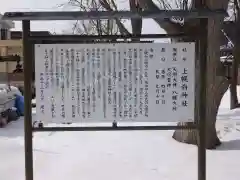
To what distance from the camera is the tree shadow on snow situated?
7.63 m

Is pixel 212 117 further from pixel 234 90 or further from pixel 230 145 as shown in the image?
pixel 234 90

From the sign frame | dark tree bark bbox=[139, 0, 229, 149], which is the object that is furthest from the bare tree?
the sign frame

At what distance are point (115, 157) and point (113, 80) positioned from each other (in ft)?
9.35

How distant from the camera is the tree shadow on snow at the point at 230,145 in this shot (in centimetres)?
763

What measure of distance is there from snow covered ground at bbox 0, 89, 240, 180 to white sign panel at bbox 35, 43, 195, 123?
5.29 ft

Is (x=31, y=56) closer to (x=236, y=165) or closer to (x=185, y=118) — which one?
(x=185, y=118)

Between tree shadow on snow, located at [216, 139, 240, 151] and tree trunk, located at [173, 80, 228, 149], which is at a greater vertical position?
tree trunk, located at [173, 80, 228, 149]

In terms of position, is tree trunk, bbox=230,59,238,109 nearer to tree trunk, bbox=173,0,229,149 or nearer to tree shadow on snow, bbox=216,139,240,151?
tree shadow on snow, bbox=216,139,240,151

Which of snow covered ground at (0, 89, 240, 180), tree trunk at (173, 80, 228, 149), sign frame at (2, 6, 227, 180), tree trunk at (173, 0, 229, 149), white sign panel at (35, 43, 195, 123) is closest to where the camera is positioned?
sign frame at (2, 6, 227, 180)

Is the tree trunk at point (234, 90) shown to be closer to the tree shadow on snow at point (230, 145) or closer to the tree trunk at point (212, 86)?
the tree shadow on snow at point (230, 145)

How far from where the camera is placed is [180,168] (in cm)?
618

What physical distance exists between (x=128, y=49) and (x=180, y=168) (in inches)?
101

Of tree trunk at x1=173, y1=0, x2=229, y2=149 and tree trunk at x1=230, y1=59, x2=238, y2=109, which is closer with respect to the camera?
tree trunk at x1=173, y1=0, x2=229, y2=149

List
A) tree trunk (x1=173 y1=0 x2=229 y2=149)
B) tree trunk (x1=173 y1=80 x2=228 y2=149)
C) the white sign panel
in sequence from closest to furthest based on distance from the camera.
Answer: the white sign panel → tree trunk (x1=173 y1=0 x2=229 y2=149) → tree trunk (x1=173 y1=80 x2=228 y2=149)
